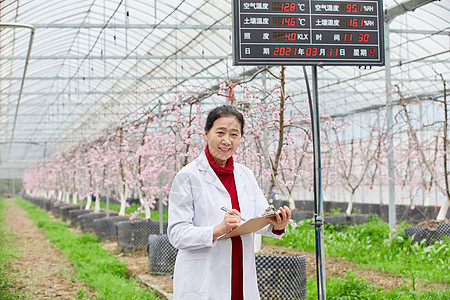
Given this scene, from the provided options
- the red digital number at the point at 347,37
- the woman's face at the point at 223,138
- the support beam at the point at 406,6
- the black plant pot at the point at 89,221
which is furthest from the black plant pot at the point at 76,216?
the woman's face at the point at 223,138

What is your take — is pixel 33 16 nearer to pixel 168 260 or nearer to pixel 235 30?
pixel 168 260

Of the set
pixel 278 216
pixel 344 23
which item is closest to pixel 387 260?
pixel 344 23

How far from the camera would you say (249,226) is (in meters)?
1.85

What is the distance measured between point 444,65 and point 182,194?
12529mm

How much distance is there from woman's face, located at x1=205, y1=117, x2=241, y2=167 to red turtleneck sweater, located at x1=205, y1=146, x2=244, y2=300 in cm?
4

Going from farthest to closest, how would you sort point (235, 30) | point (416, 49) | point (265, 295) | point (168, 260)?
point (416, 49) < point (168, 260) < point (265, 295) < point (235, 30)

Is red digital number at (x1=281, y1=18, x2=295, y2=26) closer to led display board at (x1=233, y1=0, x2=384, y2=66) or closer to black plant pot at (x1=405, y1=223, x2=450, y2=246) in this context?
led display board at (x1=233, y1=0, x2=384, y2=66)

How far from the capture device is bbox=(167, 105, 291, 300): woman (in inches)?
73.2

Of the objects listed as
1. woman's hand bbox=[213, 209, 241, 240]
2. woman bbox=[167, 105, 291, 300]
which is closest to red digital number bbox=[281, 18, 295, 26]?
woman bbox=[167, 105, 291, 300]

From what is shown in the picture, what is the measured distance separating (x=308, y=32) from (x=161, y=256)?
12.3 feet

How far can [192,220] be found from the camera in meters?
1.97

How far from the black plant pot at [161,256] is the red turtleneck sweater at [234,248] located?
3.64 m

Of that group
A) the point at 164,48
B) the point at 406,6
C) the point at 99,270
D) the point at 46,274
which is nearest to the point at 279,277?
the point at 99,270

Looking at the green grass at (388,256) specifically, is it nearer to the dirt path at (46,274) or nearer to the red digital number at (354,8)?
the red digital number at (354,8)
